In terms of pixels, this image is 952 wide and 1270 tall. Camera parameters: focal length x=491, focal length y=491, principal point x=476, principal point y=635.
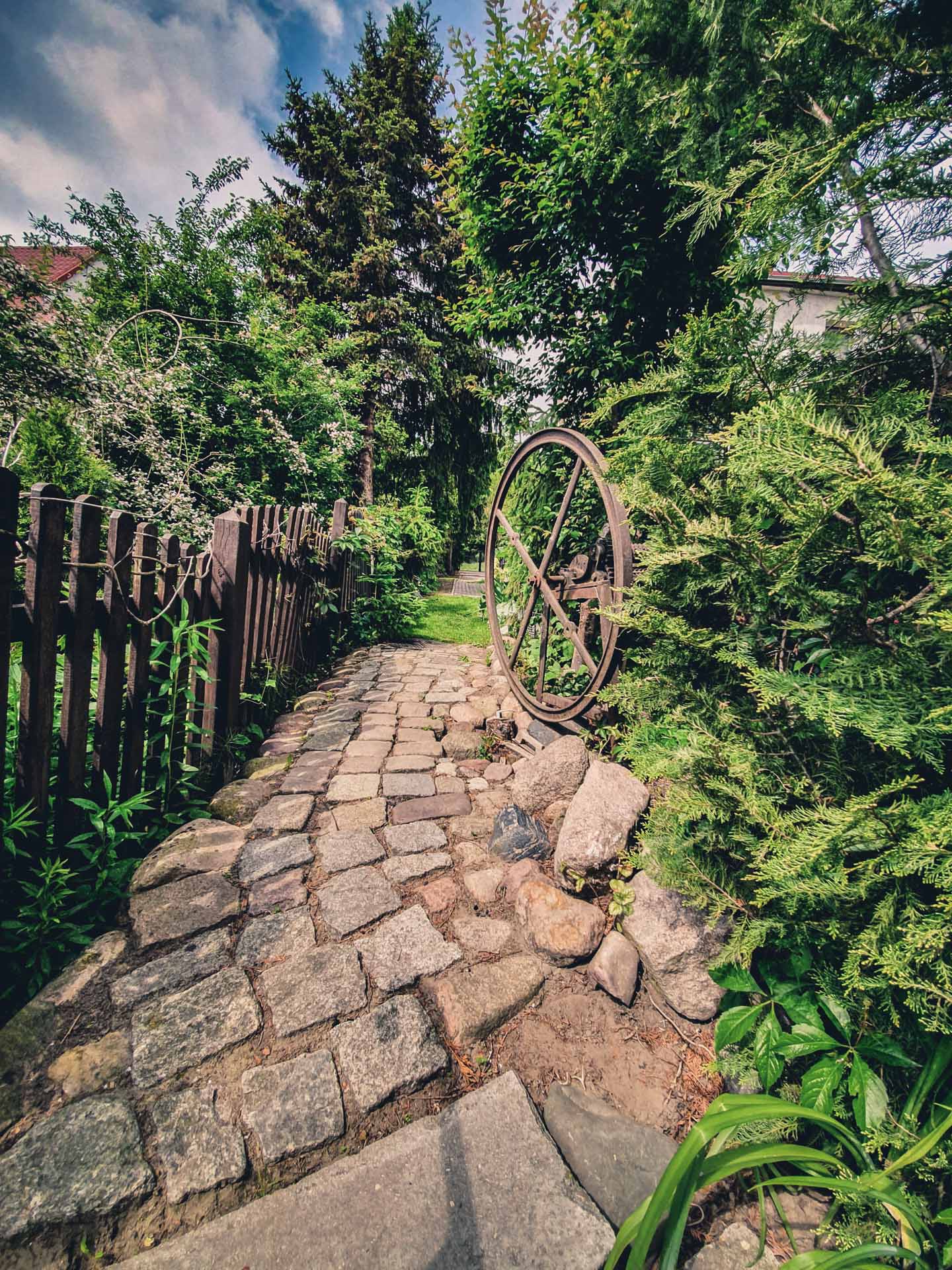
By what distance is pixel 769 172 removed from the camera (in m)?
1.46

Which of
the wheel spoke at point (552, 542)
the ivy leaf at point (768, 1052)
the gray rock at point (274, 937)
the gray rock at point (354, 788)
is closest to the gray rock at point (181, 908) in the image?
the gray rock at point (274, 937)

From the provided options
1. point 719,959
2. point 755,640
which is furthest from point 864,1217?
point 755,640

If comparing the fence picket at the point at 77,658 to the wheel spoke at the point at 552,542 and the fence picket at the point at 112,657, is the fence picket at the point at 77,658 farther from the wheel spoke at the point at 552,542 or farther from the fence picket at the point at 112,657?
the wheel spoke at the point at 552,542

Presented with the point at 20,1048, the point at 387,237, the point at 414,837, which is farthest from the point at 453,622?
the point at 387,237

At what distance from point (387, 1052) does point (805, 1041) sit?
99 cm

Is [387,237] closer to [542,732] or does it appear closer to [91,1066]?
[542,732]

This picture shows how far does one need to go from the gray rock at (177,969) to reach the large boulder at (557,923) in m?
0.96

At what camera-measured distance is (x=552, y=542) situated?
2.90 m

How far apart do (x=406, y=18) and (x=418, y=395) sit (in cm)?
844

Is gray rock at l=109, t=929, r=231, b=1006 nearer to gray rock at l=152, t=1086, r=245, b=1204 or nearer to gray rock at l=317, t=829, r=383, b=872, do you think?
gray rock at l=152, t=1086, r=245, b=1204

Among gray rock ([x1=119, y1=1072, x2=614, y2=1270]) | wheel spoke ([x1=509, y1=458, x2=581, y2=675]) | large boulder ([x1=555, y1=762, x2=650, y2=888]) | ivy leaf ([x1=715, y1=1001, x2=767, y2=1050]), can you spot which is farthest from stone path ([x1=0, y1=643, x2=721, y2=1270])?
wheel spoke ([x1=509, y1=458, x2=581, y2=675])

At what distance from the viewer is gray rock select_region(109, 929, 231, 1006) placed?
4.54 feet

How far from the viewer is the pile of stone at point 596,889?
1.43m

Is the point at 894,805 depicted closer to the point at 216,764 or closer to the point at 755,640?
the point at 755,640
